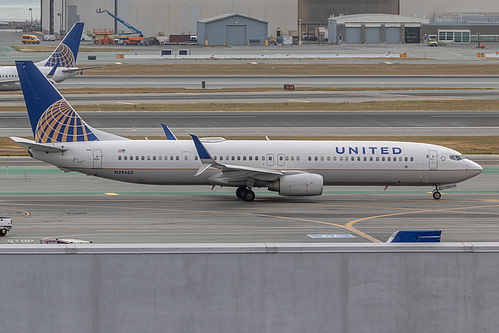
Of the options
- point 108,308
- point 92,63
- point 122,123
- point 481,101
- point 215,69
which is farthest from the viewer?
point 92,63

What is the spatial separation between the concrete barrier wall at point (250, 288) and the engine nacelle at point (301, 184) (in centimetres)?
2808

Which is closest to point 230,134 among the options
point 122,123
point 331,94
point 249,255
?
point 122,123

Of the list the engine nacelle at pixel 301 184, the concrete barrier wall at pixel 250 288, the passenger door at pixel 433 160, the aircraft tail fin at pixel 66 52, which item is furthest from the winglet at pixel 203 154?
the aircraft tail fin at pixel 66 52

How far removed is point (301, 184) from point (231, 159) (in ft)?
16.0

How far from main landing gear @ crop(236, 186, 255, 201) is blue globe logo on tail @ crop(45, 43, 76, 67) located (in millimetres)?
65699

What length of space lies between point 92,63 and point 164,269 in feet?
459

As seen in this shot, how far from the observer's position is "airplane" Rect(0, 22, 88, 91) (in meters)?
101

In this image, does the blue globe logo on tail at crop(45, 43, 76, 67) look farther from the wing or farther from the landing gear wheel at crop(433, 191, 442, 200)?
the landing gear wheel at crop(433, 191, 442, 200)

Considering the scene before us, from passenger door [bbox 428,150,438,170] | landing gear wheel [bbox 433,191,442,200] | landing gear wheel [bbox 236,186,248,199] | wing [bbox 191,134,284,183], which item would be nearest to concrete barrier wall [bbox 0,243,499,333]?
wing [bbox 191,134,284,183]

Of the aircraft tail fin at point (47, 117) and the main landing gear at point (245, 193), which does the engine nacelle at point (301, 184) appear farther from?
the aircraft tail fin at point (47, 117)

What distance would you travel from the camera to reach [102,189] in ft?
165

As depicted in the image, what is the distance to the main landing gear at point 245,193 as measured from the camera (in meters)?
46.3

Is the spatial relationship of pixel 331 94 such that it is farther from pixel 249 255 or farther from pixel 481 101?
pixel 249 255

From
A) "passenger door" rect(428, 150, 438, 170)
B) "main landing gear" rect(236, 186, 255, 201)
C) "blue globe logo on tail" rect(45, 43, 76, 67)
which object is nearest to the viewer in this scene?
"main landing gear" rect(236, 186, 255, 201)
